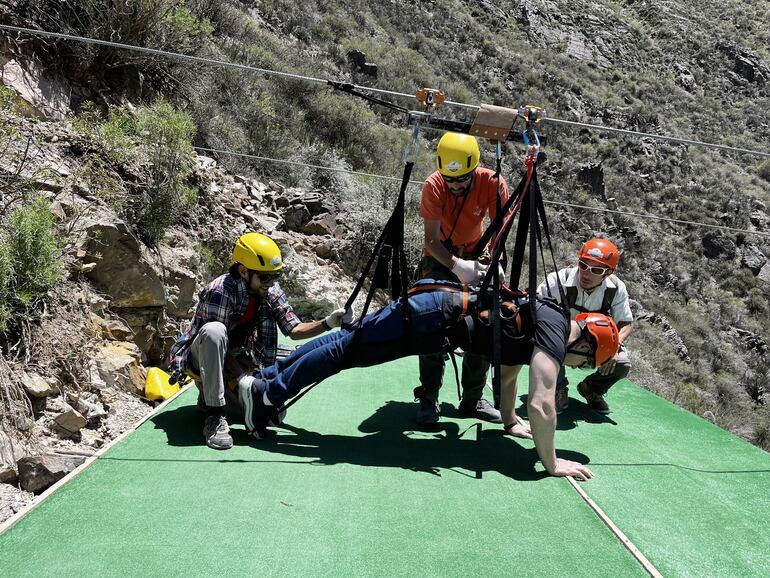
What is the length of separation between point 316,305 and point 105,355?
3665 millimetres

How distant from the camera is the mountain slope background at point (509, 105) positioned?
631cm

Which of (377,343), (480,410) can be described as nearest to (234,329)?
(377,343)

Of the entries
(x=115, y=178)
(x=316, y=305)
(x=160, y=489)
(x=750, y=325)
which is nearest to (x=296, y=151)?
(x=316, y=305)

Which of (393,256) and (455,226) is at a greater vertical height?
(455,226)

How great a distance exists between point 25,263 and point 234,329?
4.36ft

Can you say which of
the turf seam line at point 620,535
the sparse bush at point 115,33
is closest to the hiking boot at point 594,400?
the turf seam line at point 620,535

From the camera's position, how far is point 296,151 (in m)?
10.3

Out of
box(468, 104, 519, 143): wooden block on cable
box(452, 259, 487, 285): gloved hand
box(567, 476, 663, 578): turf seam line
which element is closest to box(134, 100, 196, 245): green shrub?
box(452, 259, 487, 285): gloved hand

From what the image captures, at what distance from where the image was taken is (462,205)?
4035 millimetres

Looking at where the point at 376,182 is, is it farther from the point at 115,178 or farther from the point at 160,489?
the point at 160,489

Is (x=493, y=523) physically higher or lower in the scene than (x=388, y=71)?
lower

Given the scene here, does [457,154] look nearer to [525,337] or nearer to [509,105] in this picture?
[525,337]

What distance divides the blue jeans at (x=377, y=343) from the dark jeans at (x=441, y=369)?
1.59ft

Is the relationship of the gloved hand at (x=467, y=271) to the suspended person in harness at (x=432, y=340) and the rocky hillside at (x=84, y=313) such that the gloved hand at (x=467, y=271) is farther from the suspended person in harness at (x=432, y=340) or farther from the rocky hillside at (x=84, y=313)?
the rocky hillside at (x=84, y=313)
